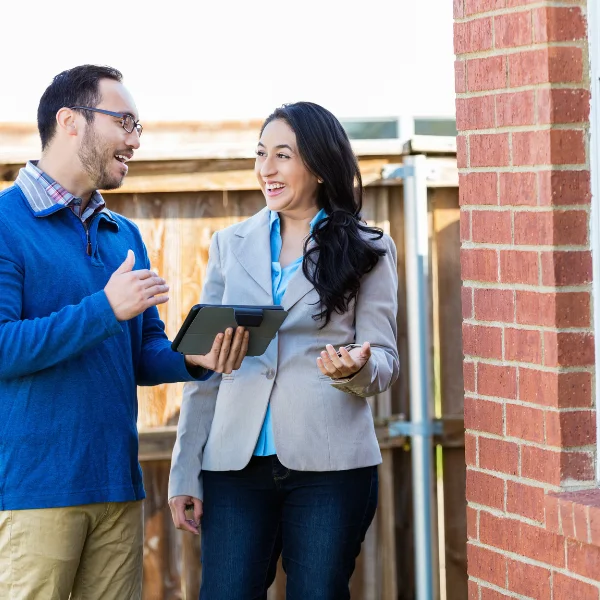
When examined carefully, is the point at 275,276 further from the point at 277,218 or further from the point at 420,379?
the point at 420,379

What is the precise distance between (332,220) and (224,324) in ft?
1.68

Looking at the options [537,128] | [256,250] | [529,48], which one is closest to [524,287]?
[537,128]

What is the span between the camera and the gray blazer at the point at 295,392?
3188 mm

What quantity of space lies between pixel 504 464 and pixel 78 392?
3.97ft

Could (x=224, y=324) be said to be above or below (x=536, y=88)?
below

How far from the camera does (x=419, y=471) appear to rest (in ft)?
15.2

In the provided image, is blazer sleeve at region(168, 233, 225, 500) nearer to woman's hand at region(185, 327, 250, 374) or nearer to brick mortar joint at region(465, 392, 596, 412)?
woman's hand at region(185, 327, 250, 374)

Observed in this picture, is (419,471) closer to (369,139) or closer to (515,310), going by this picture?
(369,139)

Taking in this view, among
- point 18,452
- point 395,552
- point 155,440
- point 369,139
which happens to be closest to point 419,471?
point 395,552

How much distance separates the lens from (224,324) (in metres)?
3.06

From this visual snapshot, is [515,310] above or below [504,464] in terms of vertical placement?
above

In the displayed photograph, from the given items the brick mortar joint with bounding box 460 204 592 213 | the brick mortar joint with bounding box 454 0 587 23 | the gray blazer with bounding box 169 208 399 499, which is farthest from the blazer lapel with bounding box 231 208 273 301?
the brick mortar joint with bounding box 454 0 587 23

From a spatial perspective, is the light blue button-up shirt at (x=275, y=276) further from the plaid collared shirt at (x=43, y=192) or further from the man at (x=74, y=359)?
the plaid collared shirt at (x=43, y=192)

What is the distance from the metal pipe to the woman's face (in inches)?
53.5
